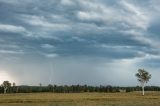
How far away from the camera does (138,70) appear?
552ft

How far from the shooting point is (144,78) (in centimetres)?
16912

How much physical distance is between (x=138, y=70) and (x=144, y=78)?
17.7 feet
